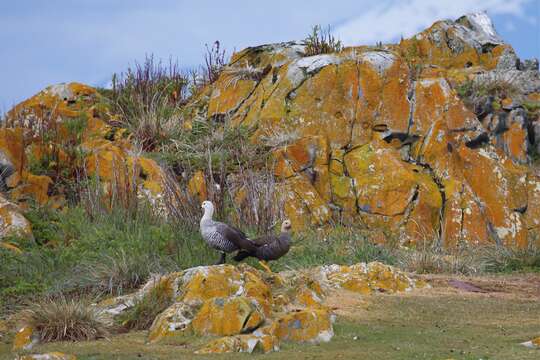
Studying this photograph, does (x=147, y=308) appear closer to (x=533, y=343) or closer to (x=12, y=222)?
(x=533, y=343)

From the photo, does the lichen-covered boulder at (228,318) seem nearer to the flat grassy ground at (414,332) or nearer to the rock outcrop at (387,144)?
the flat grassy ground at (414,332)

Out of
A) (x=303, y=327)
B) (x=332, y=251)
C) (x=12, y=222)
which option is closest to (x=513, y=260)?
(x=332, y=251)

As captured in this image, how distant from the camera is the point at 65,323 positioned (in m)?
7.43

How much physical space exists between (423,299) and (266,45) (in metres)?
12.1

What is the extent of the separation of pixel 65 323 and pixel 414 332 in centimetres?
328

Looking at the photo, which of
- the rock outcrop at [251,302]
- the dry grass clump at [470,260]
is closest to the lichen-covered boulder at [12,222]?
the rock outcrop at [251,302]

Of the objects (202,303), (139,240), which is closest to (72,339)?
(202,303)

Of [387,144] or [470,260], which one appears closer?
[470,260]

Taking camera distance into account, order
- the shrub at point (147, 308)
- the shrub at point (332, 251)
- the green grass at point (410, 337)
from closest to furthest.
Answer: the green grass at point (410, 337)
the shrub at point (147, 308)
the shrub at point (332, 251)

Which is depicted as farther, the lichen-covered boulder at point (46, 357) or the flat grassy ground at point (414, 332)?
the flat grassy ground at point (414, 332)

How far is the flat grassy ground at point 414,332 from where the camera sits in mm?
6340

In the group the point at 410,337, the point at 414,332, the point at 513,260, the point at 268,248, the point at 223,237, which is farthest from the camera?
the point at 513,260

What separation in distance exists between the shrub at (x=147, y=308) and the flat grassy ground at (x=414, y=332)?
323 millimetres

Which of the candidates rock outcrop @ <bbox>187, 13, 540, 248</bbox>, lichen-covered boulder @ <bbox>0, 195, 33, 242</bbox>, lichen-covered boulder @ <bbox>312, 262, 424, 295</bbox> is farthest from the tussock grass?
lichen-covered boulder @ <bbox>0, 195, 33, 242</bbox>
